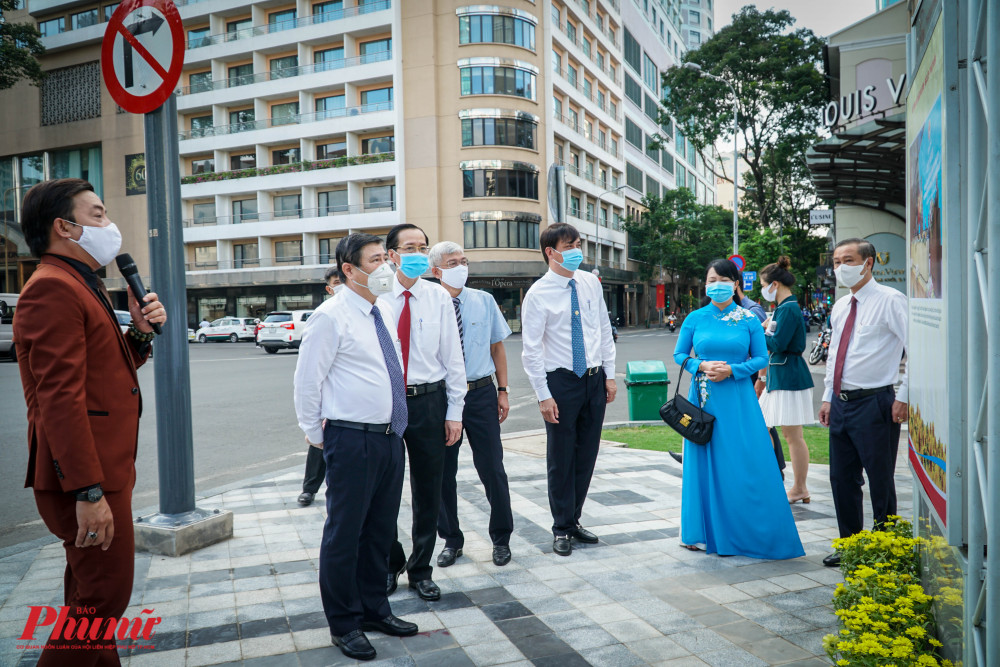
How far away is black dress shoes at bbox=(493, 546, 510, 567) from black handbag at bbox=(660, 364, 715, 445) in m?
1.35

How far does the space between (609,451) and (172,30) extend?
19.3ft

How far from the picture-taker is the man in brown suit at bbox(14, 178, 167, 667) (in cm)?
237

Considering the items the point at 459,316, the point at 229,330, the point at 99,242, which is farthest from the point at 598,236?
the point at 99,242

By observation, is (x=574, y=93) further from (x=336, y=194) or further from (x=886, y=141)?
(x=886, y=141)

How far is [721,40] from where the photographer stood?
1102 inches

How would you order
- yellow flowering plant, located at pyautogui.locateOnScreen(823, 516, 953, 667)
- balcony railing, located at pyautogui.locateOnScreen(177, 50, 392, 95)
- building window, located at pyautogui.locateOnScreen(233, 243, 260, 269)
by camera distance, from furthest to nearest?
1. building window, located at pyautogui.locateOnScreen(233, 243, 260, 269)
2. balcony railing, located at pyautogui.locateOnScreen(177, 50, 392, 95)
3. yellow flowering plant, located at pyautogui.locateOnScreen(823, 516, 953, 667)

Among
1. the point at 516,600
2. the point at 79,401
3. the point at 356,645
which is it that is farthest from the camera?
the point at 516,600

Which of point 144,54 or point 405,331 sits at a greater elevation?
point 144,54

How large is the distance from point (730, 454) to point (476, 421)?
5.51 feet

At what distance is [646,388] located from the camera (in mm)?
9508

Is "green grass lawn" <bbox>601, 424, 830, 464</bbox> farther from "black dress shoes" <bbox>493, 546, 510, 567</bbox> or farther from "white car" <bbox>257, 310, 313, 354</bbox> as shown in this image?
"white car" <bbox>257, 310, 313, 354</bbox>

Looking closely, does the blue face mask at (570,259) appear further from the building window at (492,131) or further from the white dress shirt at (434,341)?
the building window at (492,131)

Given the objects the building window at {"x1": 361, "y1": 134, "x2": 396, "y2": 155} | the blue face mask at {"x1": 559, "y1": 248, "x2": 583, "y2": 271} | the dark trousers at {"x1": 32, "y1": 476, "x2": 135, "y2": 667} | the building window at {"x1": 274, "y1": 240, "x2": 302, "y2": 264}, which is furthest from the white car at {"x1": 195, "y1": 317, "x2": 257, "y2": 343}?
the dark trousers at {"x1": 32, "y1": 476, "x2": 135, "y2": 667}

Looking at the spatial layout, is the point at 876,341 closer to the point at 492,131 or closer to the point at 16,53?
the point at 16,53
